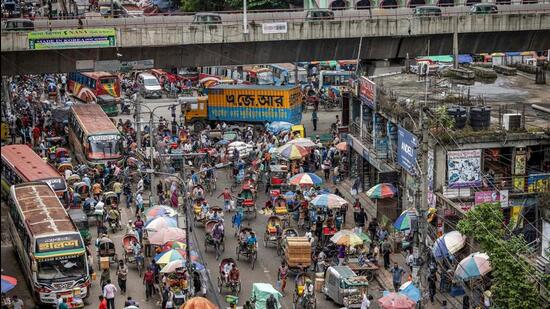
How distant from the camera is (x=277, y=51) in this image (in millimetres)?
61688

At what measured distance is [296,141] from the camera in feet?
170

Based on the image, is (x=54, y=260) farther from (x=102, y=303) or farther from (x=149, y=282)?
(x=149, y=282)

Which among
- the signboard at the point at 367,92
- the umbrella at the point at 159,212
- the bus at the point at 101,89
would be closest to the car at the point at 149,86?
the bus at the point at 101,89

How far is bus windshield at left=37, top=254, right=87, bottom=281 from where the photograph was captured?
33344 millimetres

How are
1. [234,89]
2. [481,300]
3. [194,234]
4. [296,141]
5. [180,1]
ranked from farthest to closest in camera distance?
[180,1] → [234,89] → [296,141] → [194,234] → [481,300]

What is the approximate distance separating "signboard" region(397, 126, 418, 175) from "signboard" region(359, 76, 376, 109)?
4.62 metres

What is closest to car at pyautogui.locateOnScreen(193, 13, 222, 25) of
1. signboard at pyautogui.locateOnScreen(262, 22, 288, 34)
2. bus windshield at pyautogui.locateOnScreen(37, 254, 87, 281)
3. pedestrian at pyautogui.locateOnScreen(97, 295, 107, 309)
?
signboard at pyautogui.locateOnScreen(262, 22, 288, 34)

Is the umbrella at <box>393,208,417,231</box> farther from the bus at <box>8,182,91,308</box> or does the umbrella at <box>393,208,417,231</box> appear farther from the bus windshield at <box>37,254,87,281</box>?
the bus windshield at <box>37,254,87,281</box>

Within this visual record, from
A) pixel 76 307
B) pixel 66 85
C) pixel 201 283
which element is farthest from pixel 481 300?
pixel 66 85

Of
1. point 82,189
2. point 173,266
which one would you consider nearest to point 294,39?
point 82,189

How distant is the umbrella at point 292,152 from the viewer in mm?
50375

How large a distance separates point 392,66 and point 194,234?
26.4 m

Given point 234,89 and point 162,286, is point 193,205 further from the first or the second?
point 234,89

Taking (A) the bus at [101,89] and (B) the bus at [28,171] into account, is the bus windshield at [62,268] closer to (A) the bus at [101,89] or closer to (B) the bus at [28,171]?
(B) the bus at [28,171]
